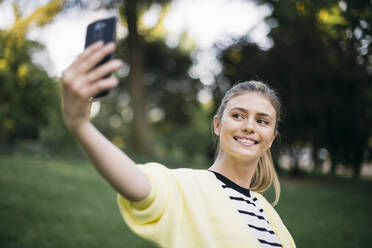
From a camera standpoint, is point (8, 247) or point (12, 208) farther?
point (12, 208)

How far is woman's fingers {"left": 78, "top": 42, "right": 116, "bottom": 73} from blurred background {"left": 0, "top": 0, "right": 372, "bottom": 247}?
1036 millimetres

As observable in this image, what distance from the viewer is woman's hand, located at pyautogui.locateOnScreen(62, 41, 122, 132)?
0.90 meters

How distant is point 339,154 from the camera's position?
1276 centimetres

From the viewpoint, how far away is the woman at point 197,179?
0.93 m

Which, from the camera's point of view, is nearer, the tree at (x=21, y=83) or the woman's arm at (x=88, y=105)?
the woman's arm at (x=88, y=105)

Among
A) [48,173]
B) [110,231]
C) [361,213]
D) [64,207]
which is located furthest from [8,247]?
[361,213]

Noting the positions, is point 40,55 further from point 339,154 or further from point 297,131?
point 339,154

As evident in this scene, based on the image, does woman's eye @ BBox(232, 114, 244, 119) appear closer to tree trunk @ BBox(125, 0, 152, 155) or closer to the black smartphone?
the black smartphone

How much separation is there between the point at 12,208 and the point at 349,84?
1198 cm

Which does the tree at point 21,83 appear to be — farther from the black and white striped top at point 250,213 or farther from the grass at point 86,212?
the black and white striped top at point 250,213

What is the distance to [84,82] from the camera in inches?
35.6

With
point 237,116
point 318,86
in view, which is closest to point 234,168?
point 237,116

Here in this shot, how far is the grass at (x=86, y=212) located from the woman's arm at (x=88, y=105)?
3964mm

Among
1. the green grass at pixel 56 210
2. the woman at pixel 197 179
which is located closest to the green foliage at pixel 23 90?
the green grass at pixel 56 210
